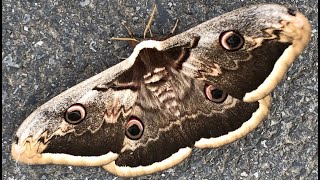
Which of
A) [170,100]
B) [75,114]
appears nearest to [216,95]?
[170,100]

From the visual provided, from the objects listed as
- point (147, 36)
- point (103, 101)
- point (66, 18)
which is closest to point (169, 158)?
point (103, 101)

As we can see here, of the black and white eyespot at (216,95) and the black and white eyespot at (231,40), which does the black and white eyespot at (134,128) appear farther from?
the black and white eyespot at (231,40)

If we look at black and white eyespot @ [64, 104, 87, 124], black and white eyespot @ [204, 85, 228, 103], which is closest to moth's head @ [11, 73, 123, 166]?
black and white eyespot @ [64, 104, 87, 124]

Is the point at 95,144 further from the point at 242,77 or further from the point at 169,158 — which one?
the point at 242,77

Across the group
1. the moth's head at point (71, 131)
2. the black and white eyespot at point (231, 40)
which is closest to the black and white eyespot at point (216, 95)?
the black and white eyespot at point (231, 40)

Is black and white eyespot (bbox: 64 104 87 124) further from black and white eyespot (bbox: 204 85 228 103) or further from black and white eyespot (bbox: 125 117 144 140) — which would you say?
black and white eyespot (bbox: 204 85 228 103)

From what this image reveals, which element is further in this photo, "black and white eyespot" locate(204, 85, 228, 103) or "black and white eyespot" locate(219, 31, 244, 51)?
"black and white eyespot" locate(204, 85, 228, 103)
